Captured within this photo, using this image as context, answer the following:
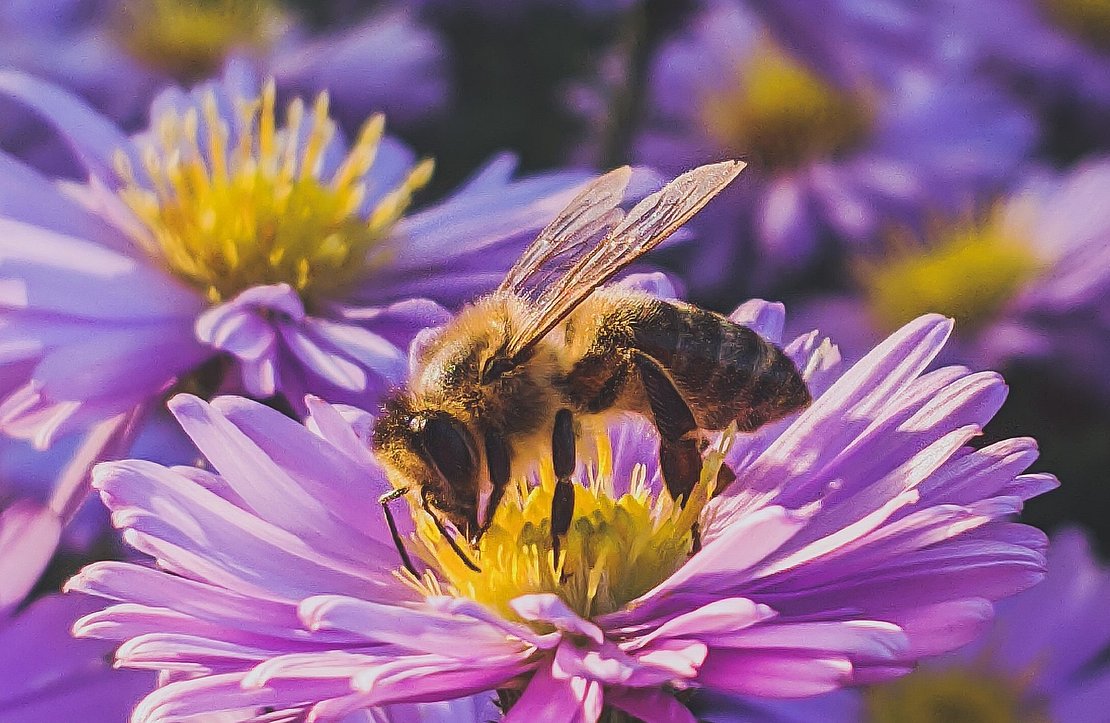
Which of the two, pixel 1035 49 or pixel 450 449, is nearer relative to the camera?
pixel 450 449

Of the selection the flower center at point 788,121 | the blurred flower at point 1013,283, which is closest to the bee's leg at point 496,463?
the blurred flower at point 1013,283

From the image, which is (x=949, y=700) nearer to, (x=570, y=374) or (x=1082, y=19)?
(x=570, y=374)

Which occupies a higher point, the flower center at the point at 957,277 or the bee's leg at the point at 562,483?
the flower center at the point at 957,277

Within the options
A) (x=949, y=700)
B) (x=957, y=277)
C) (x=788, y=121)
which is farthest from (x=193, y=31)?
(x=949, y=700)

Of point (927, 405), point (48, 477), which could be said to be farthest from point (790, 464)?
point (48, 477)

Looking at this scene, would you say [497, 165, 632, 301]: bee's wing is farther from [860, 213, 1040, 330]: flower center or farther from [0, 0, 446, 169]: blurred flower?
[860, 213, 1040, 330]: flower center

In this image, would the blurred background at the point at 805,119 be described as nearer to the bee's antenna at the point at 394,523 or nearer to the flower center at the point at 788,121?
the flower center at the point at 788,121

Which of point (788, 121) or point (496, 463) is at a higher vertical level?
point (788, 121)

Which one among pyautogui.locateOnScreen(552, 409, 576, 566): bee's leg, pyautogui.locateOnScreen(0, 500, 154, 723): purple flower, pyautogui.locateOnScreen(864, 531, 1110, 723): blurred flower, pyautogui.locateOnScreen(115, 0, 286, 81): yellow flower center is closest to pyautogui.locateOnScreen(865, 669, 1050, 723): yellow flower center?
pyautogui.locateOnScreen(864, 531, 1110, 723): blurred flower
